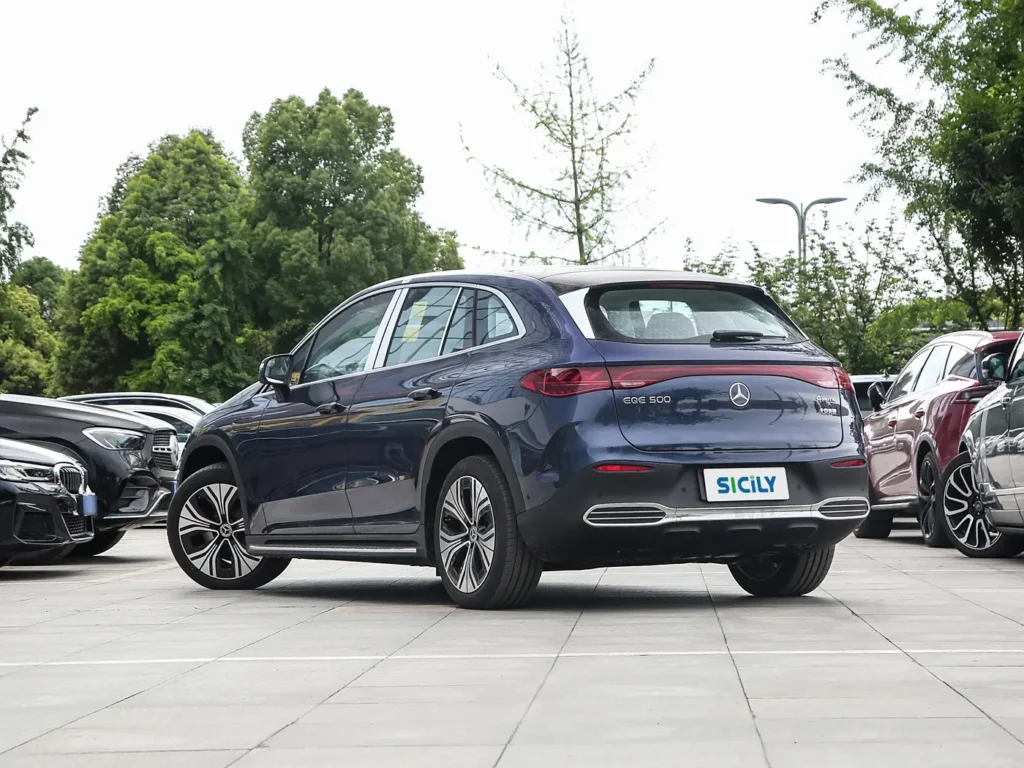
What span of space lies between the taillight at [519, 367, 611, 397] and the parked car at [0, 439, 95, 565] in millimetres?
5360

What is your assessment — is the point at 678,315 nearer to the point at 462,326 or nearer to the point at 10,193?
the point at 462,326

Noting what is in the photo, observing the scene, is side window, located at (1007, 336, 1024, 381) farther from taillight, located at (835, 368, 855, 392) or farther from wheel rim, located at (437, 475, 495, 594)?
wheel rim, located at (437, 475, 495, 594)

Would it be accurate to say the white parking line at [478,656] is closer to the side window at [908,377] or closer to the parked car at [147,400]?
the side window at [908,377]

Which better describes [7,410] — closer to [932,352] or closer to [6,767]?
[932,352]

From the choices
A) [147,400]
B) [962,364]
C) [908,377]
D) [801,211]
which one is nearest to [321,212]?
[801,211]

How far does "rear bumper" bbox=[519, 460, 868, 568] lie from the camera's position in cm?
849

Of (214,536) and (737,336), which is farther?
(214,536)

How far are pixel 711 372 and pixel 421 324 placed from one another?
1887 mm

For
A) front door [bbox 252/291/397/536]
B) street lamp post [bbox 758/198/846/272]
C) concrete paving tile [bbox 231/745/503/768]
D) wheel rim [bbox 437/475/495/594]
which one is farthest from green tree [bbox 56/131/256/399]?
concrete paving tile [bbox 231/745/503/768]

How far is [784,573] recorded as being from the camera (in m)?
9.77

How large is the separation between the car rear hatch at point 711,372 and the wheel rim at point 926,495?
20.0ft

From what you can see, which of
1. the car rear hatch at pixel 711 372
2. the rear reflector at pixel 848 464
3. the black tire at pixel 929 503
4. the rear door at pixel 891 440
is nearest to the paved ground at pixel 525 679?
the rear reflector at pixel 848 464

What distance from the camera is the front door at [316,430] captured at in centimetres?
1011

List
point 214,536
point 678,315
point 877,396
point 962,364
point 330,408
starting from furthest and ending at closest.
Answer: point 877,396
point 962,364
point 214,536
point 330,408
point 678,315
